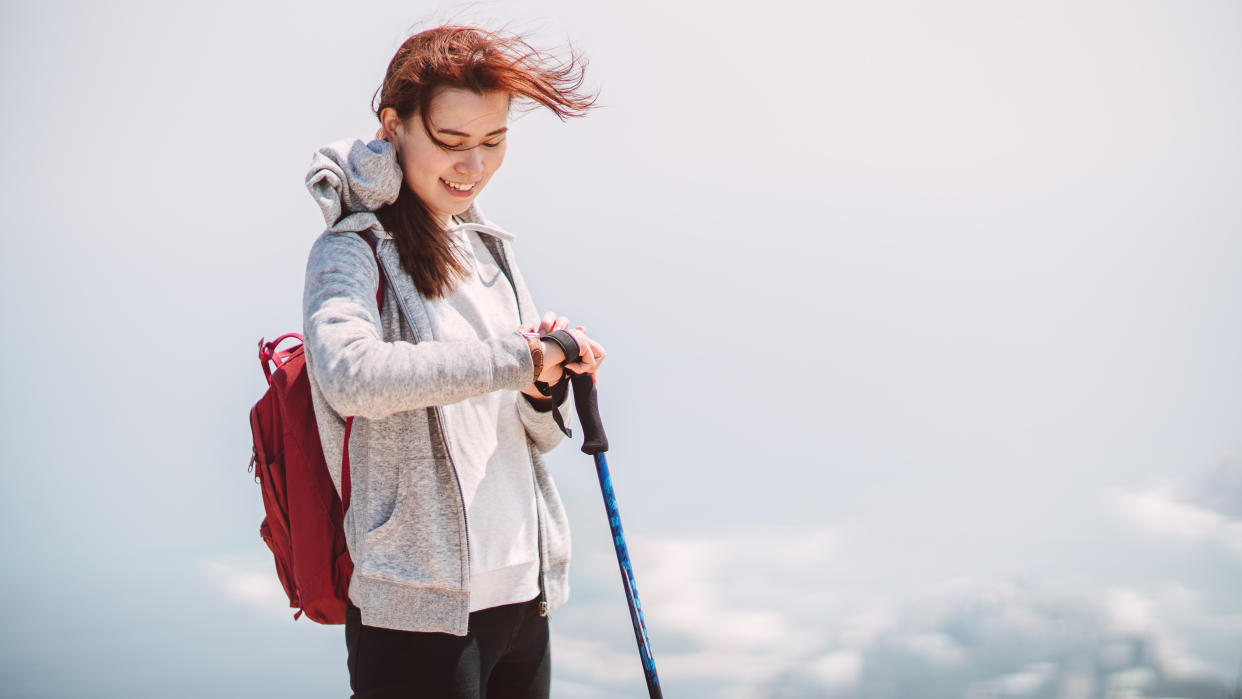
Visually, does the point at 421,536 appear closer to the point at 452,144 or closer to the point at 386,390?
the point at 386,390

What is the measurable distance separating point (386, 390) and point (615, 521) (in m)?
0.57

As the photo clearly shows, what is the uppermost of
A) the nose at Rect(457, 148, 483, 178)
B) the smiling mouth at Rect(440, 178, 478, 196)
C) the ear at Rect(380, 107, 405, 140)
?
the ear at Rect(380, 107, 405, 140)

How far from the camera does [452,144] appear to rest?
5.35 ft

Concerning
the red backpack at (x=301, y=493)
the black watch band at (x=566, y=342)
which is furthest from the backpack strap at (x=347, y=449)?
the black watch band at (x=566, y=342)

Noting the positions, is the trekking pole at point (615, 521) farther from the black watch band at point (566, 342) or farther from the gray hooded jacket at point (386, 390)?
the gray hooded jacket at point (386, 390)

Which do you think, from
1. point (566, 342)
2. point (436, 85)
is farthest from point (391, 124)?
point (566, 342)

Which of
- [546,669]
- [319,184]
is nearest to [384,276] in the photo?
[319,184]

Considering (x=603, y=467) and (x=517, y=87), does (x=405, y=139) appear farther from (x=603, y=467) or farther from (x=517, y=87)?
(x=603, y=467)

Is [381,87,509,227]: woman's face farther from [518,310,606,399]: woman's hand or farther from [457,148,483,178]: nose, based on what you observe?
[518,310,606,399]: woman's hand

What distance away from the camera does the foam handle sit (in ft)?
5.58

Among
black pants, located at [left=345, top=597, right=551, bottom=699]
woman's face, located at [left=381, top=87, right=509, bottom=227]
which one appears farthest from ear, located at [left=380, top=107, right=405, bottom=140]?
black pants, located at [left=345, top=597, right=551, bottom=699]

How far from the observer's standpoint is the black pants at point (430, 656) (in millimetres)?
1505

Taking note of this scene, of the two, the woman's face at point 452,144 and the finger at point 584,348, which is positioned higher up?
the woman's face at point 452,144

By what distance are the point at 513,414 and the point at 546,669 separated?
0.44 metres
